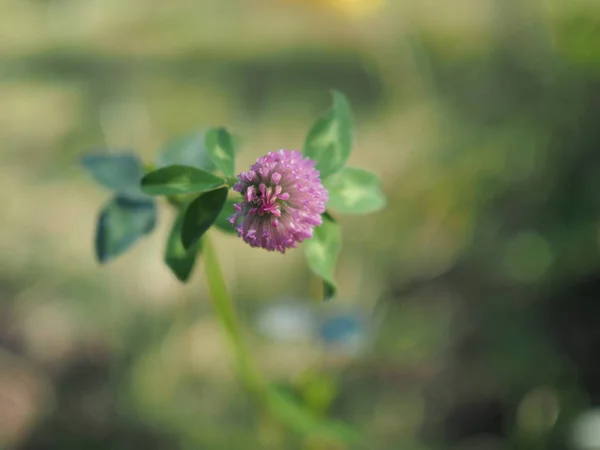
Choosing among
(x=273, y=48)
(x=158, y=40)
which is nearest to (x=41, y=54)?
(x=158, y=40)

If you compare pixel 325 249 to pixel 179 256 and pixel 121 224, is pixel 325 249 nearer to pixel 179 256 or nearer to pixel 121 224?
pixel 179 256

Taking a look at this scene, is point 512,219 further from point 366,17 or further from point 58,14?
point 58,14

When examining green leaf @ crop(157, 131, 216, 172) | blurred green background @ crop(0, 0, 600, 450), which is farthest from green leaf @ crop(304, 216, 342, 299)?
blurred green background @ crop(0, 0, 600, 450)

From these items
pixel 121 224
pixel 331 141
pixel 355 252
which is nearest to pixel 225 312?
pixel 121 224

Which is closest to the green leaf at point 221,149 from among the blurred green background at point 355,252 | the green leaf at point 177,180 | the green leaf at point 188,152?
the green leaf at point 177,180

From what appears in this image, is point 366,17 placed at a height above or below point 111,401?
above
